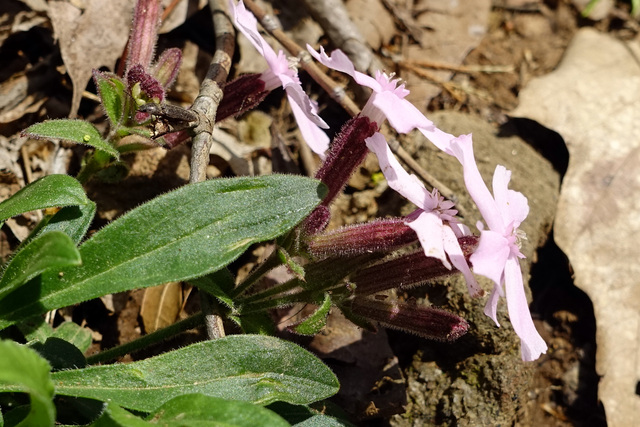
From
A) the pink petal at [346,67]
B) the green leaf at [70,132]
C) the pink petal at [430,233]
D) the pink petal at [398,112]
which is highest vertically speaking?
the pink petal at [346,67]

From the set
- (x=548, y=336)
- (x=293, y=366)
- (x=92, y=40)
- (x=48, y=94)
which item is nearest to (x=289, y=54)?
(x=92, y=40)

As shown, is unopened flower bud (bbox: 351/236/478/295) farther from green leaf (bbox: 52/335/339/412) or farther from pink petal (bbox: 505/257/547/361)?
green leaf (bbox: 52/335/339/412)

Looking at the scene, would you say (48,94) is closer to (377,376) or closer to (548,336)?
(377,376)

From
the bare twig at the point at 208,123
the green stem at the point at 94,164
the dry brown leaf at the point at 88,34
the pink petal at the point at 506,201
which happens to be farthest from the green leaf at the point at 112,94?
the pink petal at the point at 506,201

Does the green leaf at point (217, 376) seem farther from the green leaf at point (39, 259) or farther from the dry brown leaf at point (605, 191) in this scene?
the dry brown leaf at point (605, 191)

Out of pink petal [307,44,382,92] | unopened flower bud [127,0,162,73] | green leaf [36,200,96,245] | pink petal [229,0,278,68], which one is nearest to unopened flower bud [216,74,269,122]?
pink petal [229,0,278,68]

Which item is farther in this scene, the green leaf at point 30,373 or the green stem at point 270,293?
the green stem at point 270,293
